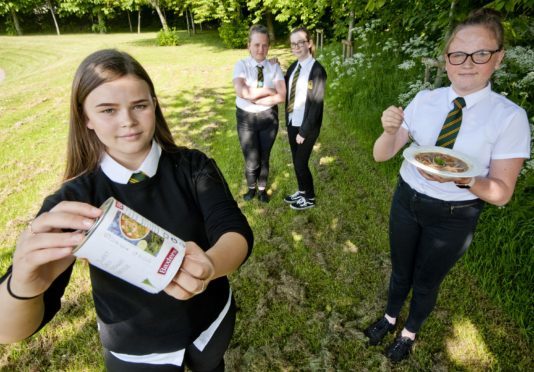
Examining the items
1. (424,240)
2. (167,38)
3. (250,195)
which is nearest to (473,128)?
(424,240)

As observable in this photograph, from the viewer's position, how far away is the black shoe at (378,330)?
2773 mm

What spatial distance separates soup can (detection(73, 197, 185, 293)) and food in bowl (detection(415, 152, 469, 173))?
151 cm

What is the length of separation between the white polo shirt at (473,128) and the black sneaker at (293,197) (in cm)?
245

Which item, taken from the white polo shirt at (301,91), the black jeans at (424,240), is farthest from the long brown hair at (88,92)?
the white polo shirt at (301,91)

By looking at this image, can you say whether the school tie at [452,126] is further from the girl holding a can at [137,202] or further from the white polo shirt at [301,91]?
the white polo shirt at [301,91]

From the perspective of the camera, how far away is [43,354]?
2.75 meters

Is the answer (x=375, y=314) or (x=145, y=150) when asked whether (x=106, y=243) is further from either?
(x=375, y=314)

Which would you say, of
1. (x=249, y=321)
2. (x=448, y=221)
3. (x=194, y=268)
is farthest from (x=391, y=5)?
(x=194, y=268)

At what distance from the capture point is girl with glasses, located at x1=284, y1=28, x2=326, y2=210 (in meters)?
3.86

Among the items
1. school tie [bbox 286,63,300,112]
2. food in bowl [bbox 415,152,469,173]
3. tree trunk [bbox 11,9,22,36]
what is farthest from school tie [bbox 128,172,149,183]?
tree trunk [bbox 11,9,22,36]

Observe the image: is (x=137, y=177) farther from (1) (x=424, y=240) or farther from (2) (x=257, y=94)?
(2) (x=257, y=94)

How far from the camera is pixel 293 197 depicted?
4.72 meters

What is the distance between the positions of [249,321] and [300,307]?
52cm

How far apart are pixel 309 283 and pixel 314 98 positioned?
217 centimetres
